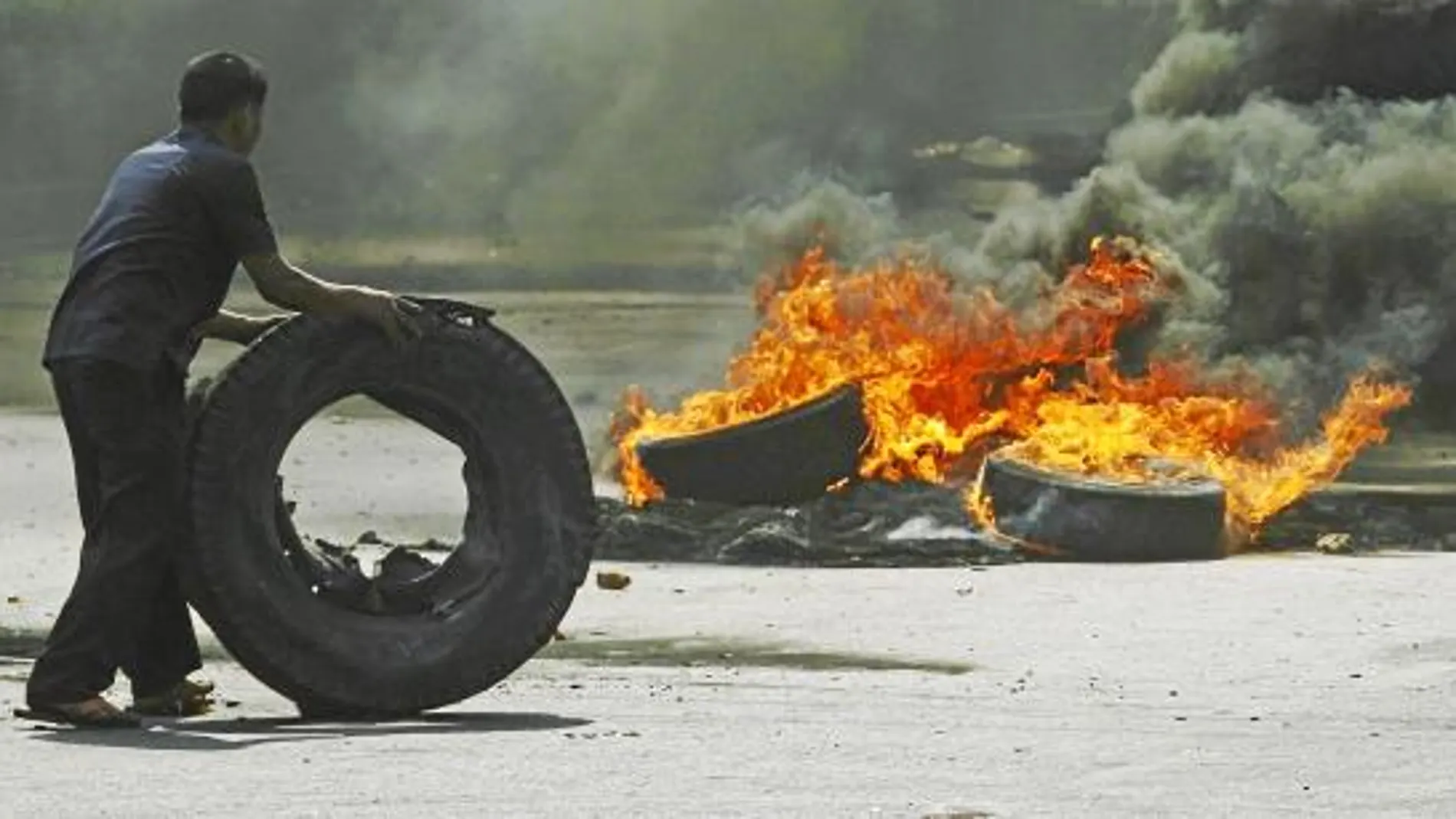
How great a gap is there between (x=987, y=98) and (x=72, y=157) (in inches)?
327

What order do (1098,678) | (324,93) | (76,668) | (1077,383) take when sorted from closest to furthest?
(76,668)
(1098,678)
(1077,383)
(324,93)

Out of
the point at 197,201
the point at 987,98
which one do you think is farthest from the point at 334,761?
the point at 987,98

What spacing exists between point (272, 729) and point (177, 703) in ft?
1.94

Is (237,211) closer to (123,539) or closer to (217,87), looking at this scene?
(217,87)

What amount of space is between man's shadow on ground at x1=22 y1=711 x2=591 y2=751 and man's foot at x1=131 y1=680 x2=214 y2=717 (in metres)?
0.11

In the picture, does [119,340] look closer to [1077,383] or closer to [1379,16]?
[1077,383]

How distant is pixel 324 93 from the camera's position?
31.0 meters

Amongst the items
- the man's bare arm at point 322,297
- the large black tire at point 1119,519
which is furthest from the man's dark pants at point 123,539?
Result: the large black tire at point 1119,519

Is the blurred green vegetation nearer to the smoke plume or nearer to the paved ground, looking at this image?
the smoke plume

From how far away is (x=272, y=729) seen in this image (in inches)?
429

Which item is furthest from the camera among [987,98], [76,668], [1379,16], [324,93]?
[324,93]

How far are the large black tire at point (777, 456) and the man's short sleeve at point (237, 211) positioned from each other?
8291mm

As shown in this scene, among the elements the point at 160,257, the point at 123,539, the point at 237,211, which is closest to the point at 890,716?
the point at 123,539

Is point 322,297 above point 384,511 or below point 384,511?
above
